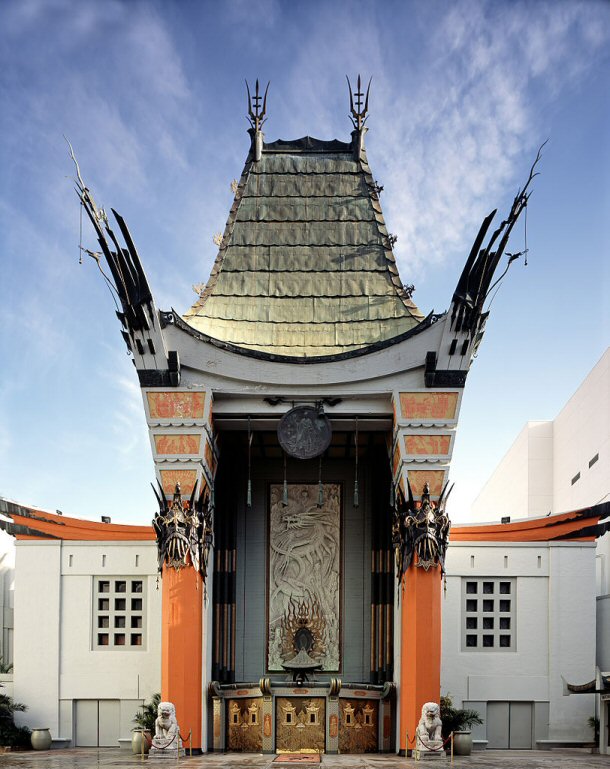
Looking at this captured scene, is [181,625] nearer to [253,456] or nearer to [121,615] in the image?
[121,615]

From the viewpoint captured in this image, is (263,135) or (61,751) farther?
(263,135)

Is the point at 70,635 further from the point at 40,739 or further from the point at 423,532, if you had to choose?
the point at 423,532

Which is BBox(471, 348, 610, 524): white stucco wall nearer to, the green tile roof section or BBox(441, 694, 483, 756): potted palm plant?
BBox(441, 694, 483, 756): potted palm plant

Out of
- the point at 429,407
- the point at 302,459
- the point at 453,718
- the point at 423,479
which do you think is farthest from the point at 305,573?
the point at 429,407

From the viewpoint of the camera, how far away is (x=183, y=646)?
85.5 feet

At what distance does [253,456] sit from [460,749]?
9.13 meters

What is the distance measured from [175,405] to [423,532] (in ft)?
21.6

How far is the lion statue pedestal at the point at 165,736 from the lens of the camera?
24.8 metres

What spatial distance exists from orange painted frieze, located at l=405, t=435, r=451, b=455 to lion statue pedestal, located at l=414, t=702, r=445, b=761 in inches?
226

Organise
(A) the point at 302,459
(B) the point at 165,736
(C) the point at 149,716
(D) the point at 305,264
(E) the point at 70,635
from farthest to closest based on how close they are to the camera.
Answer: (D) the point at 305,264
(E) the point at 70,635
(A) the point at 302,459
(C) the point at 149,716
(B) the point at 165,736

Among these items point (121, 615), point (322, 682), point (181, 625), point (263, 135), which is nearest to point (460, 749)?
point (322, 682)

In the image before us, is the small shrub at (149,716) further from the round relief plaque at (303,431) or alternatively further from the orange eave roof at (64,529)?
the round relief plaque at (303,431)

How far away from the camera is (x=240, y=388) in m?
27.2

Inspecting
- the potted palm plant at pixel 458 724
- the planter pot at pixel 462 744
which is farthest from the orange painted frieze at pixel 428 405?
the planter pot at pixel 462 744
